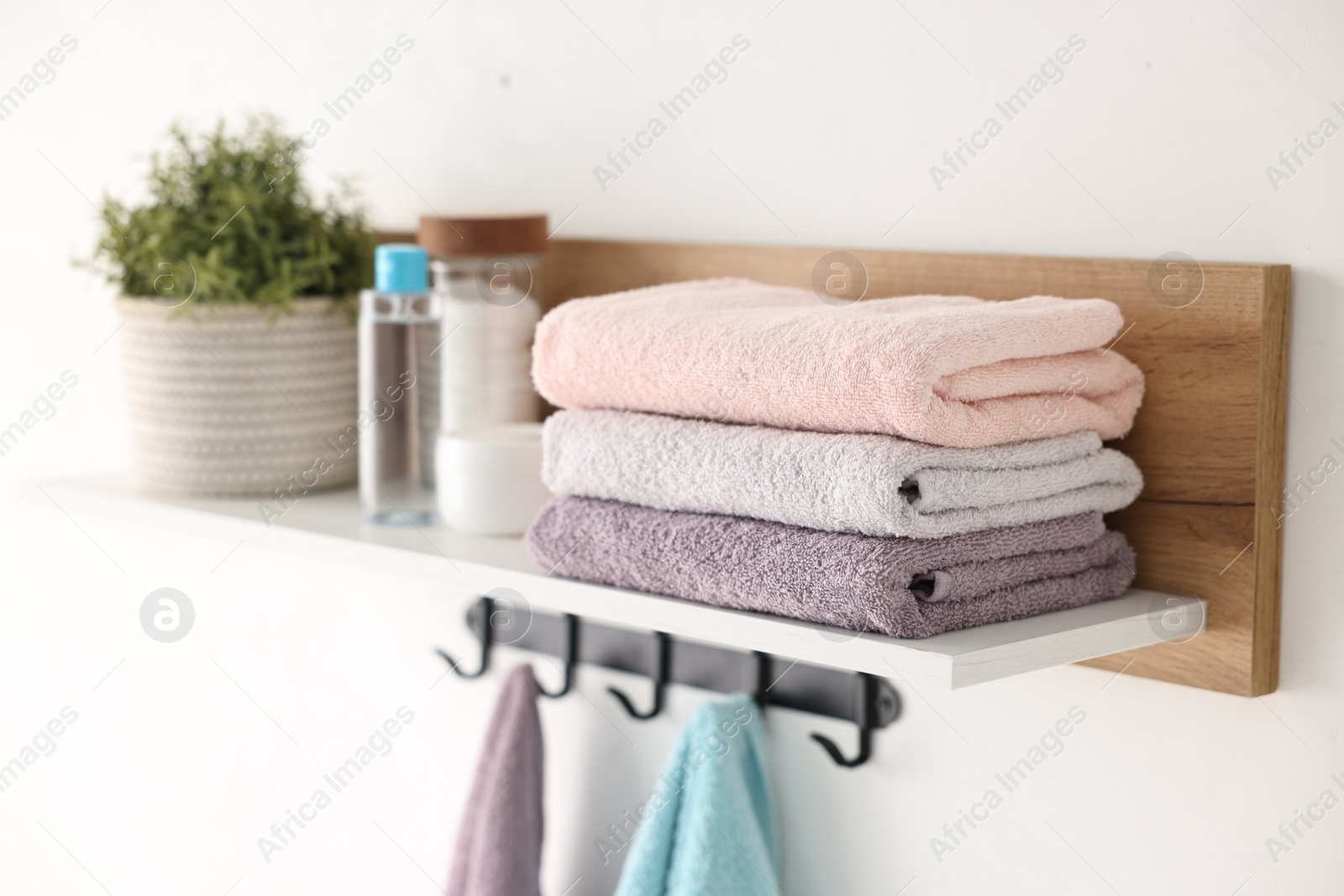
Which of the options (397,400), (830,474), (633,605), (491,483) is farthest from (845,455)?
(397,400)

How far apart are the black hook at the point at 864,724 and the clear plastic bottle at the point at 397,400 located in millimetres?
285

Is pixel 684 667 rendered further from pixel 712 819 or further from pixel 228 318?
pixel 228 318

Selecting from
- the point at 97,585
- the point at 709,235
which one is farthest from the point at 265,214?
the point at 97,585

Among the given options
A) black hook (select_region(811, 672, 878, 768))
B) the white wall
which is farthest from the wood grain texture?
black hook (select_region(811, 672, 878, 768))

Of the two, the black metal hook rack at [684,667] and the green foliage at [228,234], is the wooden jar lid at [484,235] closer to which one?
the green foliage at [228,234]

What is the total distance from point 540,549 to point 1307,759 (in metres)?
0.38

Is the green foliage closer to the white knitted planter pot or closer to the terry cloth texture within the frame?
the white knitted planter pot

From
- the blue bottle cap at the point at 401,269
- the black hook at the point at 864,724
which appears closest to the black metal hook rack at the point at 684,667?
the black hook at the point at 864,724

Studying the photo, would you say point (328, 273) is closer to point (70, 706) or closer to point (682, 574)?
point (682, 574)

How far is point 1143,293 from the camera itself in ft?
2.05

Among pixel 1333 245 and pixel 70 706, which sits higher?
pixel 1333 245

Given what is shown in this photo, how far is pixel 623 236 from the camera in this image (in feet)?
2.77

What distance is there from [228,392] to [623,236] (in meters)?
0.28

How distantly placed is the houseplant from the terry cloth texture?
286 millimetres
